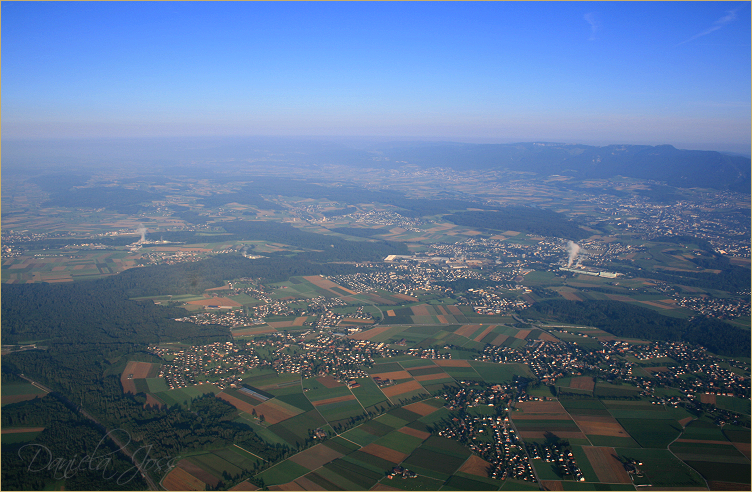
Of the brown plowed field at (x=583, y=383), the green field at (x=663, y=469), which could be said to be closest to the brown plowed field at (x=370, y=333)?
the brown plowed field at (x=583, y=383)

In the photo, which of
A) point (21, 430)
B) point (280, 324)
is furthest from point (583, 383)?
point (21, 430)

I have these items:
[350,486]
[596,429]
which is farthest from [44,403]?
[596,429]

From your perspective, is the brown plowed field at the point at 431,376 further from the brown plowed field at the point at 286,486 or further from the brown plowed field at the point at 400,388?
the brown plowed field at the point at 286,486

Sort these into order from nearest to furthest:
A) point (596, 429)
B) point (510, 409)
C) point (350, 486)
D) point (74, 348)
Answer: point (350, 486), point (596, 429), point (510, 409), point (74, 348)

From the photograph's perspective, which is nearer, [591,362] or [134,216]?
[591,362]

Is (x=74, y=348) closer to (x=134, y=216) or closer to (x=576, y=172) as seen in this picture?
(x=134, y=216)

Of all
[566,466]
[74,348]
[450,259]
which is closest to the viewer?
[566,466]
